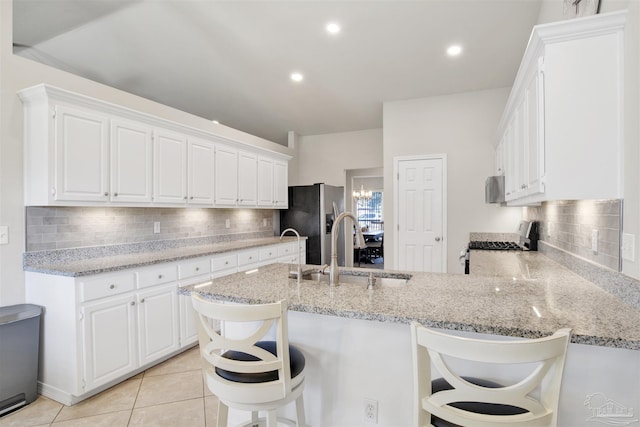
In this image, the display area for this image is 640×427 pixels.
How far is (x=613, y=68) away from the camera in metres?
1.49

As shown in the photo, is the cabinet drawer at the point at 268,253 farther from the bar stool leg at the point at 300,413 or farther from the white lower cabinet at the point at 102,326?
the bar stool leg at the point at 300,413

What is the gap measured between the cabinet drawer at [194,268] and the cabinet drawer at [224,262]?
0.07 metres

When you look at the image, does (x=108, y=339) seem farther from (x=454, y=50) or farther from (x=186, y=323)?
(x=454, y=50)

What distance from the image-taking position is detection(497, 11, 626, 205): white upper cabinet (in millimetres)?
1484

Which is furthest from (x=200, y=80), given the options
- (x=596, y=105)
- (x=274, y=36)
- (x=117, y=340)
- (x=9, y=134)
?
(x=596, y=105)

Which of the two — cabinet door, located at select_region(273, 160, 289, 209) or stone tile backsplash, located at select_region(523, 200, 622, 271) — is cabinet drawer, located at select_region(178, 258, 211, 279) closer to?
cabinet door, located at select_region(273, 160, 289, 209)

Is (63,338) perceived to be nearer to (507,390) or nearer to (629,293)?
(507,390)

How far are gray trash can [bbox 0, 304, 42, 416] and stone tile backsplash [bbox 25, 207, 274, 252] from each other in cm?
51

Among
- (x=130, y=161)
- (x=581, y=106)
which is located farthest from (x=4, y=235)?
(x=581, y=106)

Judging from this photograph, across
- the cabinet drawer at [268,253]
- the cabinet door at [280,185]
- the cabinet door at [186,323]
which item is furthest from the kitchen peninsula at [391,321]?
the cabinet door at [280,185]

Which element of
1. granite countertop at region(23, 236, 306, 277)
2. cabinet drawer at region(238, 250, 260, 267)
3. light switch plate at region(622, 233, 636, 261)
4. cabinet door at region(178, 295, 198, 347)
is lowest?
cabinet door at region(178, 295, 198, 347)

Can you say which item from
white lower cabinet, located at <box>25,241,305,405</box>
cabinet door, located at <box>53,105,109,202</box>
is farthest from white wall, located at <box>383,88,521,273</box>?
cabinet door, located at <box>53,105,109,202</box>

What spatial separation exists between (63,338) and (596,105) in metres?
3.46

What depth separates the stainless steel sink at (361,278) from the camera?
1946mm
